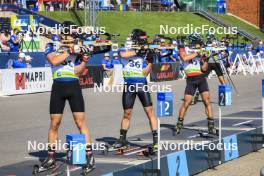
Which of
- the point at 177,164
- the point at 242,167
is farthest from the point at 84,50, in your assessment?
the point at 242,167

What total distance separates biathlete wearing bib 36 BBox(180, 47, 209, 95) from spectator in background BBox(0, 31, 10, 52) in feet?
50.1

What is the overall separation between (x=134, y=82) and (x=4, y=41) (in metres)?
17.5

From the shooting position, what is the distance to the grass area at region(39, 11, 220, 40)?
141 feet

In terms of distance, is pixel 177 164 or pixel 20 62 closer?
pixel 177 164

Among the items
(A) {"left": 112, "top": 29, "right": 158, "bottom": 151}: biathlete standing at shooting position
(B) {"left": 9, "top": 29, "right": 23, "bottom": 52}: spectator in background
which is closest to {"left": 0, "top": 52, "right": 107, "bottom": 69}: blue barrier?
(B) {"left": 9, "top": 29, "right": 23, "bottom": 52}: spectator in background

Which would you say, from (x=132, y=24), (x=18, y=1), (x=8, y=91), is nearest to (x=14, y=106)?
(x=8, y=91)

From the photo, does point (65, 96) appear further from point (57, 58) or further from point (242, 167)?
point (242, 167)

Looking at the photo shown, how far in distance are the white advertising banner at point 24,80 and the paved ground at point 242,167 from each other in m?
13.1

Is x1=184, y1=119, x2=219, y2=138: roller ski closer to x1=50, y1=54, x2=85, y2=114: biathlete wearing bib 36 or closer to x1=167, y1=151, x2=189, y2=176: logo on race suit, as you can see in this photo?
x1=167, y1=151, x2=189, y2=176: logo on race suit

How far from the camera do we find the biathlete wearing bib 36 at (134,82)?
10.8 meters

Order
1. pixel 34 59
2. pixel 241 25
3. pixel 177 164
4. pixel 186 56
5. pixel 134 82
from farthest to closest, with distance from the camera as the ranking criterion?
pixel 241 25 < pixel 34 59 < pixel 186 56 < pixel 134 82 < pixel 177 164

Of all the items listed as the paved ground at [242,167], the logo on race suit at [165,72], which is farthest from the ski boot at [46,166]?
the logo on race suit at [165,72]

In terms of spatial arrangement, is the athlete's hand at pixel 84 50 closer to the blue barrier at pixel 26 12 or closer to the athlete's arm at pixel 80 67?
the athlete's arm at pixel 80 67

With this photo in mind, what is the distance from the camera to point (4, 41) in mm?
27344
